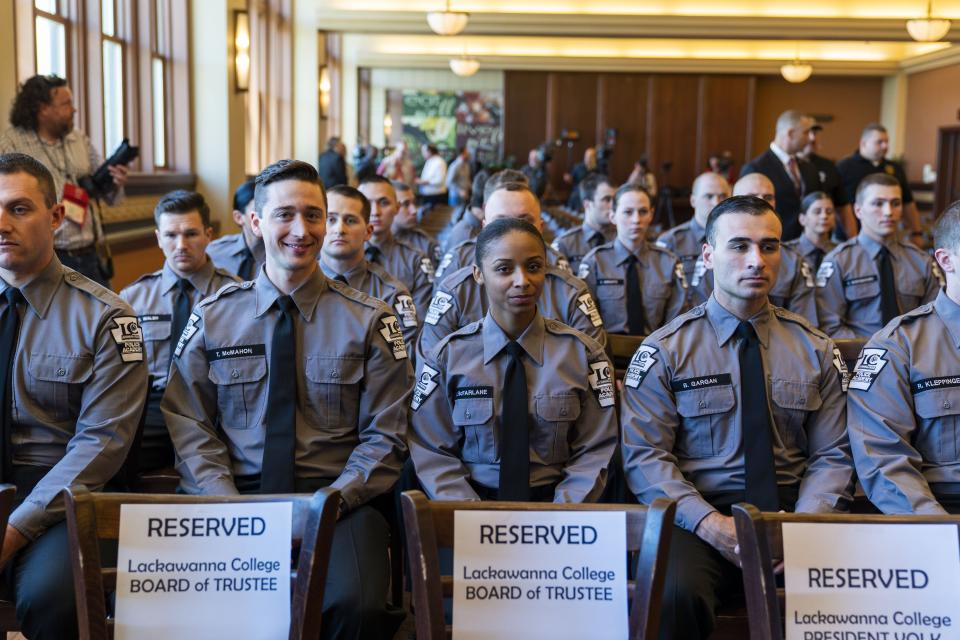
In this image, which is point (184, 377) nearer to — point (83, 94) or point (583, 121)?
point (83, 94)

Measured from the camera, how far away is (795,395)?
2348 mm

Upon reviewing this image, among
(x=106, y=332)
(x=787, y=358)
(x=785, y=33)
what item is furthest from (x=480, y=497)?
(x=785, y=33)

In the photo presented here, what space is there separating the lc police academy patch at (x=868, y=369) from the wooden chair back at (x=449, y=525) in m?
0.95

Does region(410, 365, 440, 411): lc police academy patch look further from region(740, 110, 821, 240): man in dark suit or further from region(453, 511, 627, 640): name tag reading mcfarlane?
region(740, 110, 821, 240): man in dark suit

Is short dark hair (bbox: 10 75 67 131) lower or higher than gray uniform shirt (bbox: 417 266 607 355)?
higher

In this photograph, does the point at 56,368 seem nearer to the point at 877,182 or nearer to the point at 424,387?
the point at 424,387

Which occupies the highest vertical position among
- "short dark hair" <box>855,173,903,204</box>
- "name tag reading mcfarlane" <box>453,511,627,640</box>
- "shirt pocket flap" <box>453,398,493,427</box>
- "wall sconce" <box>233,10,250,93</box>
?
"wall sconce" <box>233,10,250,93</box>

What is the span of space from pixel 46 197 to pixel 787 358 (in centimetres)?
179

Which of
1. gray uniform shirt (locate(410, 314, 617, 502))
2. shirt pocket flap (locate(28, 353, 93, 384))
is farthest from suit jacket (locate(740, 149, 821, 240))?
shirt pocket flap (locate(28, 353, 93, 384))

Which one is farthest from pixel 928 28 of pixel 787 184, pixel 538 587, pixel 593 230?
pixel 538 587

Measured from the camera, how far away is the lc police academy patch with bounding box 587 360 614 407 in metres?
2.43

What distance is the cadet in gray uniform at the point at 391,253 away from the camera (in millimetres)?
4719

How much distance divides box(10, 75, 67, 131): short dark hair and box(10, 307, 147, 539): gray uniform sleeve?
8.30 ft

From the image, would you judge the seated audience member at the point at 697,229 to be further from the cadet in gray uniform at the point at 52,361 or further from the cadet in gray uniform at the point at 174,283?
the cadet in gray uniform at the point at 52,361
